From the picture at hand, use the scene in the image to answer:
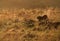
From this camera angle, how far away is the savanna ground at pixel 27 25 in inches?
156

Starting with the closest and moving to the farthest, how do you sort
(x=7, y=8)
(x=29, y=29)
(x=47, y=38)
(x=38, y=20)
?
(x=47, y=38)
(x=29, y=29)
(x=38, y=20)
(x=7, y=8)

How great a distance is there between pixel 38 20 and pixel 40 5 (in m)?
0.77

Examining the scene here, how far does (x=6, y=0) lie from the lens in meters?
5.18

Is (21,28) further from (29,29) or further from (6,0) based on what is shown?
(6,0)

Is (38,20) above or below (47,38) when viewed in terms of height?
above

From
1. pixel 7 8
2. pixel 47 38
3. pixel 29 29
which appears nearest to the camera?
pixel 47 38

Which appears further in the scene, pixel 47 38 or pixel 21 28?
pixel 21 28

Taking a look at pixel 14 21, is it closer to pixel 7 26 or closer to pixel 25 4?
pixel 7 26

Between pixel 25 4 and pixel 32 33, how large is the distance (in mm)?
1250


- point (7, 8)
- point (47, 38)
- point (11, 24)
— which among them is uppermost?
point (7, 8)

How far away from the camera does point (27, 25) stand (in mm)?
4316

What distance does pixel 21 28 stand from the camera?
13.8 feet

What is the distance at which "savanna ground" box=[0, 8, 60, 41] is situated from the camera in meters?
3.95

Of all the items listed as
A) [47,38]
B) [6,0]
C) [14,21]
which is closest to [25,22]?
[14,21]
